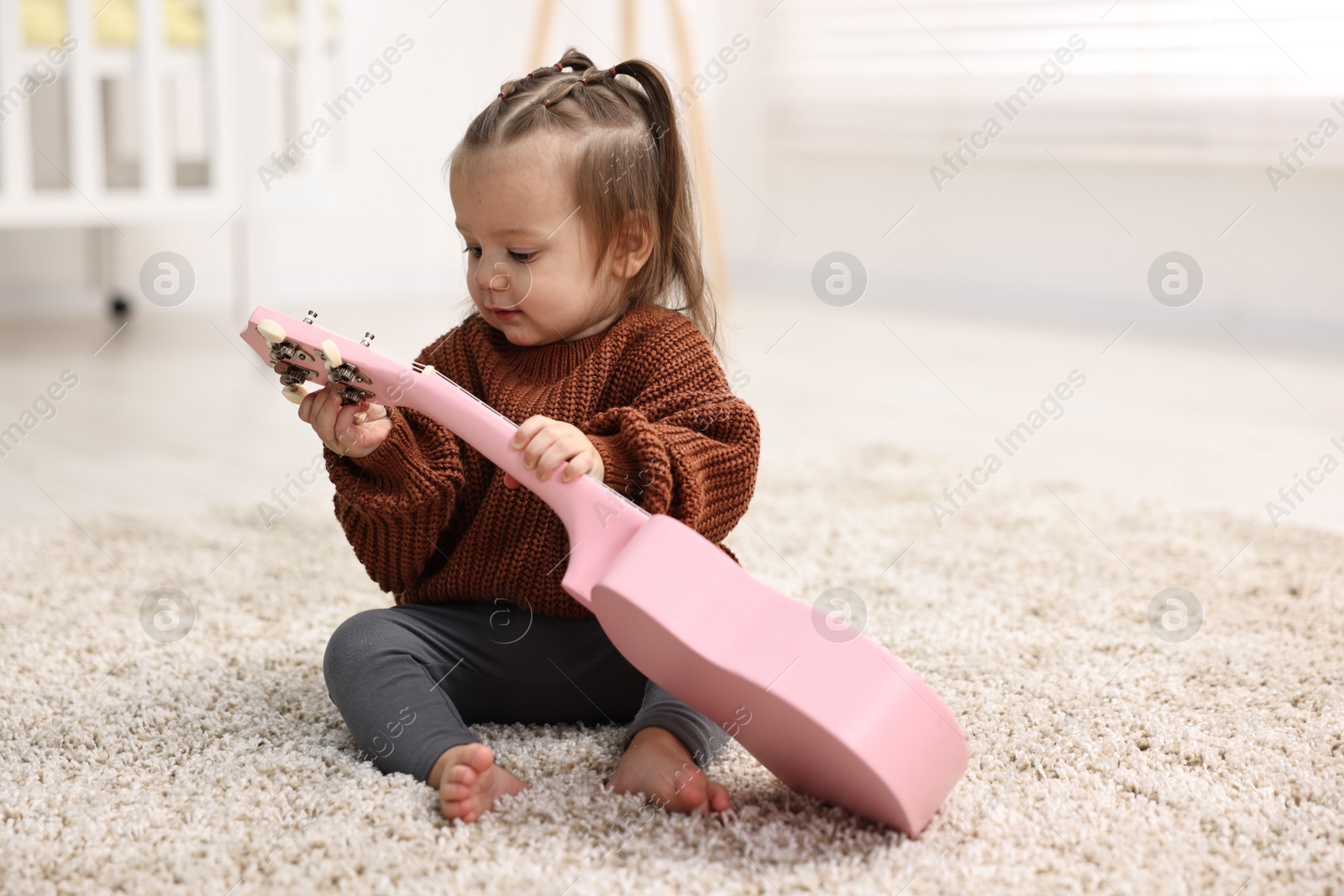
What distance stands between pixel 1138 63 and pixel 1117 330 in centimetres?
56

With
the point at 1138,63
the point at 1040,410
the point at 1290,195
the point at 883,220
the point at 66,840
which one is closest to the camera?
the point at 66,840

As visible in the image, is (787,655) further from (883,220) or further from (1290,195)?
(883,220)

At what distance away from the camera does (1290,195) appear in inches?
97.5

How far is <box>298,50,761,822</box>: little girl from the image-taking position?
776 millimetres

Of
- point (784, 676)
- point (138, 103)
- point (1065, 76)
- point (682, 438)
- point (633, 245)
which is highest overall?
point (1065, 76)

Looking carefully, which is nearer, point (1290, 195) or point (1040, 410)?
point (1040, 410)

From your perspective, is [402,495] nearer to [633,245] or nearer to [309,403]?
[309,403]

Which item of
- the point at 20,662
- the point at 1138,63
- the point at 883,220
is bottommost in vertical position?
the point at 20,662

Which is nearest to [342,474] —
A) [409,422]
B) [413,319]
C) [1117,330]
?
[409,422]

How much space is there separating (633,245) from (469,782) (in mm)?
366

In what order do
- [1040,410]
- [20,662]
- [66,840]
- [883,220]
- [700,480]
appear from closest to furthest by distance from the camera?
1. [66,840]
2. [700,480]
3. [20,662]
4. [1040,410]
5. [883,220]

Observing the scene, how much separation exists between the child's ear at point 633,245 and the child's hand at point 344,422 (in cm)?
18

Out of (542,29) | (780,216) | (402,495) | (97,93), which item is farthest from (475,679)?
(780,216)

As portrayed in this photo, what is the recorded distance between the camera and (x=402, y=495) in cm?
82
